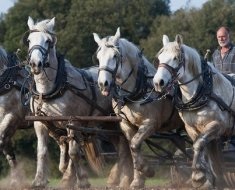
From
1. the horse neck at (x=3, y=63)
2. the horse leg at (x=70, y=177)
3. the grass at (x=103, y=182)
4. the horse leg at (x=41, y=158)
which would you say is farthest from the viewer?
the grass at (x=103, y=182)

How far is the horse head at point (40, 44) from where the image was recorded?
36.5 ft

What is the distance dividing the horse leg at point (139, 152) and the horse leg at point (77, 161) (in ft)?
2.59

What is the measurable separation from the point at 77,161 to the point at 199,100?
6.79 feet

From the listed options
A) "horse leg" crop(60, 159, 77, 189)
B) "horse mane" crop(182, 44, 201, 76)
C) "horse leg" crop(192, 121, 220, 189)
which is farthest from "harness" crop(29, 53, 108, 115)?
"horse leg" crop(192, 121, 220, 189)

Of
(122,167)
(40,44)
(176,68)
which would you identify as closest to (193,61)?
(176,68)

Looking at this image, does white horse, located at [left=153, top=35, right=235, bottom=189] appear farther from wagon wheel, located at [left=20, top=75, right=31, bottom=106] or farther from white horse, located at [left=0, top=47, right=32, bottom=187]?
white horse, located at [left=0, top=47, right=32, bottom=187]

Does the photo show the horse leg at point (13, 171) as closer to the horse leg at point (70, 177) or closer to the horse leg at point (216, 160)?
the horse leg at point (70, 177)

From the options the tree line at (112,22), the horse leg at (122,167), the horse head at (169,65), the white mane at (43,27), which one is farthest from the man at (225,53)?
the tree line at (112,22)

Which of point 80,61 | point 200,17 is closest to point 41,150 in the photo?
point 80,61

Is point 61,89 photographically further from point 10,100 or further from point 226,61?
point 226,61

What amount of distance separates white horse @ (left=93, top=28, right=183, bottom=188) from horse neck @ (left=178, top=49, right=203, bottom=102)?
0.68 m

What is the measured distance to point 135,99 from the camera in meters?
11.5

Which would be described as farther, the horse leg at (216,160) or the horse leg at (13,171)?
the horse leg at (13,171)

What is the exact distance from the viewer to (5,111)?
12656mm
